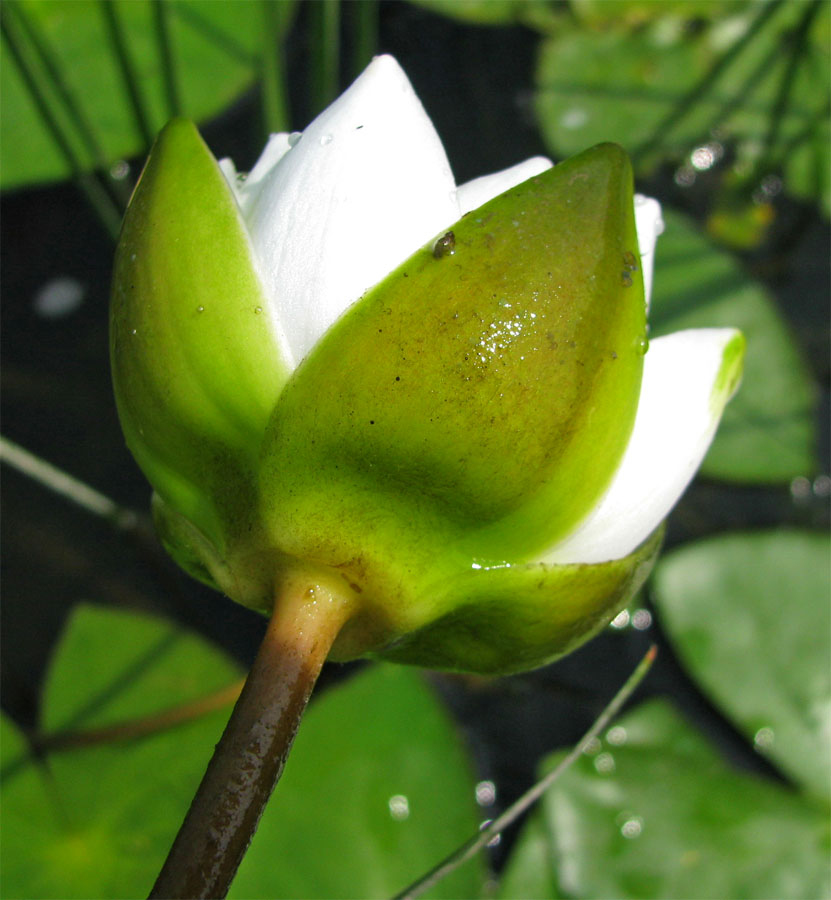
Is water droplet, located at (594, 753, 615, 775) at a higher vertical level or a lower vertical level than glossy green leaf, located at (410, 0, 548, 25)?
lower

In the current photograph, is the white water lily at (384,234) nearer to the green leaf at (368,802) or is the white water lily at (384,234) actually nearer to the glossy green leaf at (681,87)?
the green leaf at (368,802)

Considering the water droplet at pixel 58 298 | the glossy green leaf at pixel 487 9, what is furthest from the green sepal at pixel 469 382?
the glossy green leaf at pixel 487 9

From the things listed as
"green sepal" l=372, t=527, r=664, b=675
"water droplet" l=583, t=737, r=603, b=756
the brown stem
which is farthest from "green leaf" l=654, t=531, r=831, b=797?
the brown stem

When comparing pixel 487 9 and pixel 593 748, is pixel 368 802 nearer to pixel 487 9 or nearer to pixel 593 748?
pixel 593 748

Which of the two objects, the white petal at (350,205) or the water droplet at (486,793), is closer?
the white petal at (350,205)

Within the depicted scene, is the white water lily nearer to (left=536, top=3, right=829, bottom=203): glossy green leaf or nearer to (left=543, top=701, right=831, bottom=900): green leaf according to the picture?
(left=543, top=701, right=831, bottom=900): green leaf

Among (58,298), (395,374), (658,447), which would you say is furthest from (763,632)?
(58,298)

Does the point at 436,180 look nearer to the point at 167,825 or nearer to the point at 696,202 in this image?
the point at 167,825
